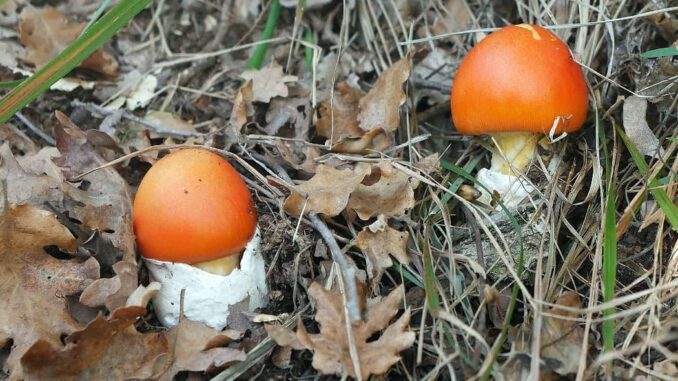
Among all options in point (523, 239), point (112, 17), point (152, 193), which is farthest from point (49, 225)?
point (523, 239)

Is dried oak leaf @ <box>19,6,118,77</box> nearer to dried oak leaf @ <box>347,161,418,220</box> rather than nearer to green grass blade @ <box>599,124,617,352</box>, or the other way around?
dried oak leaf @ <box>347,161,418,220</box>

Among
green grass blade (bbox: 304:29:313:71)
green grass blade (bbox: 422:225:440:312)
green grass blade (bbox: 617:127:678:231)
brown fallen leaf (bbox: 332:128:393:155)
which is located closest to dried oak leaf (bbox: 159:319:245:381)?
green grass blade (bbox: 422:225:440:312)

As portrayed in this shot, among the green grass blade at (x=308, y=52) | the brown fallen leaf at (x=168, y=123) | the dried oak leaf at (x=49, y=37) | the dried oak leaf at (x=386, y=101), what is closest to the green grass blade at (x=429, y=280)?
the dried oak leaf at (x=386, y=101)

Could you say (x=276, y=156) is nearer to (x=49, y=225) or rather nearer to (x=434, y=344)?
(x=49, y=225)

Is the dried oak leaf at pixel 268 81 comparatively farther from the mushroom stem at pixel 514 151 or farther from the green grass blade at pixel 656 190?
the green grass blade at pixel 656 190

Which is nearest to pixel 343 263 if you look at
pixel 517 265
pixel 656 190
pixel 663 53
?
pixel 517 265
